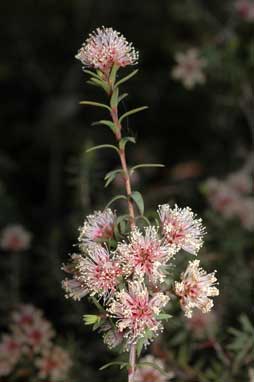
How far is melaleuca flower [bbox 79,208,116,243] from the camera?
4.52 ft

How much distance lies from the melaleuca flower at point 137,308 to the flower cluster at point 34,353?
28.2 inches

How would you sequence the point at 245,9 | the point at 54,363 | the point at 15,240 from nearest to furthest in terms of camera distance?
the point at 54,363 → the point at 15,240 → the point at 245,9

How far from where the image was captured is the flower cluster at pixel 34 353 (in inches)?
74.9

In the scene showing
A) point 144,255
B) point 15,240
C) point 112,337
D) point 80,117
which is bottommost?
point 112,337

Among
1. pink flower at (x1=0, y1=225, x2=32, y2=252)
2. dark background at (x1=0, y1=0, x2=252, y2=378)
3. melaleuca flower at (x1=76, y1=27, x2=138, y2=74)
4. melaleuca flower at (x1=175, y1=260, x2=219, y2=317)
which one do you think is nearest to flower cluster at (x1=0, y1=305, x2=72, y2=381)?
pink flower at (x1=0, y1=225, x2=32, y2=252)

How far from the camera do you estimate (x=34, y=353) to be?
1.97m

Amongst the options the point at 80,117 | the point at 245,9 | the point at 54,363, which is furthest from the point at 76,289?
the point at 80,117

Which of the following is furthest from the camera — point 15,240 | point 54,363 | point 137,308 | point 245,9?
point 245,9

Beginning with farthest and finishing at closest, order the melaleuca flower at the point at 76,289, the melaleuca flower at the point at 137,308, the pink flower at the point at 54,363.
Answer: the pink flower at the point at 54,363 → the melaleuca flower at the point at 76,289 → the melaleuca flower at the point at 137,308

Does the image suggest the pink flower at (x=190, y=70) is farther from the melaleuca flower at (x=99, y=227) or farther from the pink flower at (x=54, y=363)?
the melaleuca flower at (x=99, y=227)

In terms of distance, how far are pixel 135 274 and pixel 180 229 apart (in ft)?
0.48

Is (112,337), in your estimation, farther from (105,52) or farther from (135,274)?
(105,52)

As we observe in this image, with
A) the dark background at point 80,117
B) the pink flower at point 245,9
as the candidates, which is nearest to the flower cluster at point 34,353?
the dark background at point 80,117

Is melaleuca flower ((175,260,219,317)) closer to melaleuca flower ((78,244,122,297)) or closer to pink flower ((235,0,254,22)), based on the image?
melaleuca flower ((78,244,122,297))
